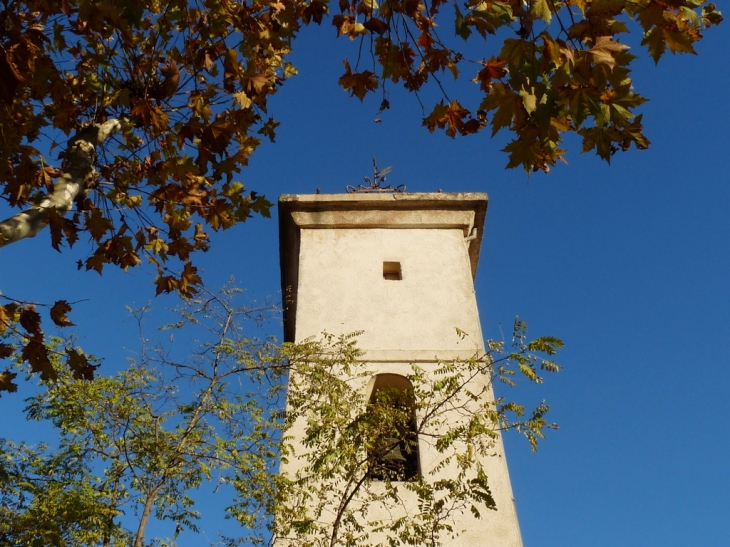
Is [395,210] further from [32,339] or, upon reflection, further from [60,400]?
[32,339]

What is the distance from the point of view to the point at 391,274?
9.04 meters

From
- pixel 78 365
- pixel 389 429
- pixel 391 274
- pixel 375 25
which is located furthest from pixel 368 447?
pixel 391 274

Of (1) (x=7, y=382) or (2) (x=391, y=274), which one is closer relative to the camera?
(1) (x=7, y=382)

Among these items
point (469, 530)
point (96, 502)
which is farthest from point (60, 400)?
point (469, 530)

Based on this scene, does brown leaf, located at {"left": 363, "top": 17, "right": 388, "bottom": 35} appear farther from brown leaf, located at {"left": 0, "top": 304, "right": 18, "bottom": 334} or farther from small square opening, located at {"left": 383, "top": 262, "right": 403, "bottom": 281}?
small square opening, located at {"left": 383, "top": 262, "right": 403, "bottom": 281}

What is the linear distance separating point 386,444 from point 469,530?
1.87 metres

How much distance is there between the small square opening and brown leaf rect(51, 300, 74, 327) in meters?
5.27

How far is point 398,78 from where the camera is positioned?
3.89 m

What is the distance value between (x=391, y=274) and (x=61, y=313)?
5.39m

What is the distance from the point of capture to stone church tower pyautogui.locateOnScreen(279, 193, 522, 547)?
25.7ft

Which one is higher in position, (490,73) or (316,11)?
(316,11)

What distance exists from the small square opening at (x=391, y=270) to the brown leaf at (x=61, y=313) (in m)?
5.27

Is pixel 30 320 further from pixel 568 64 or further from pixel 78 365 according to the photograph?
pixel 568 64

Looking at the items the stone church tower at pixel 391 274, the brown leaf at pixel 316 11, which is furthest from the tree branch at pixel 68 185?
the stone church tower at pixel 391 274
